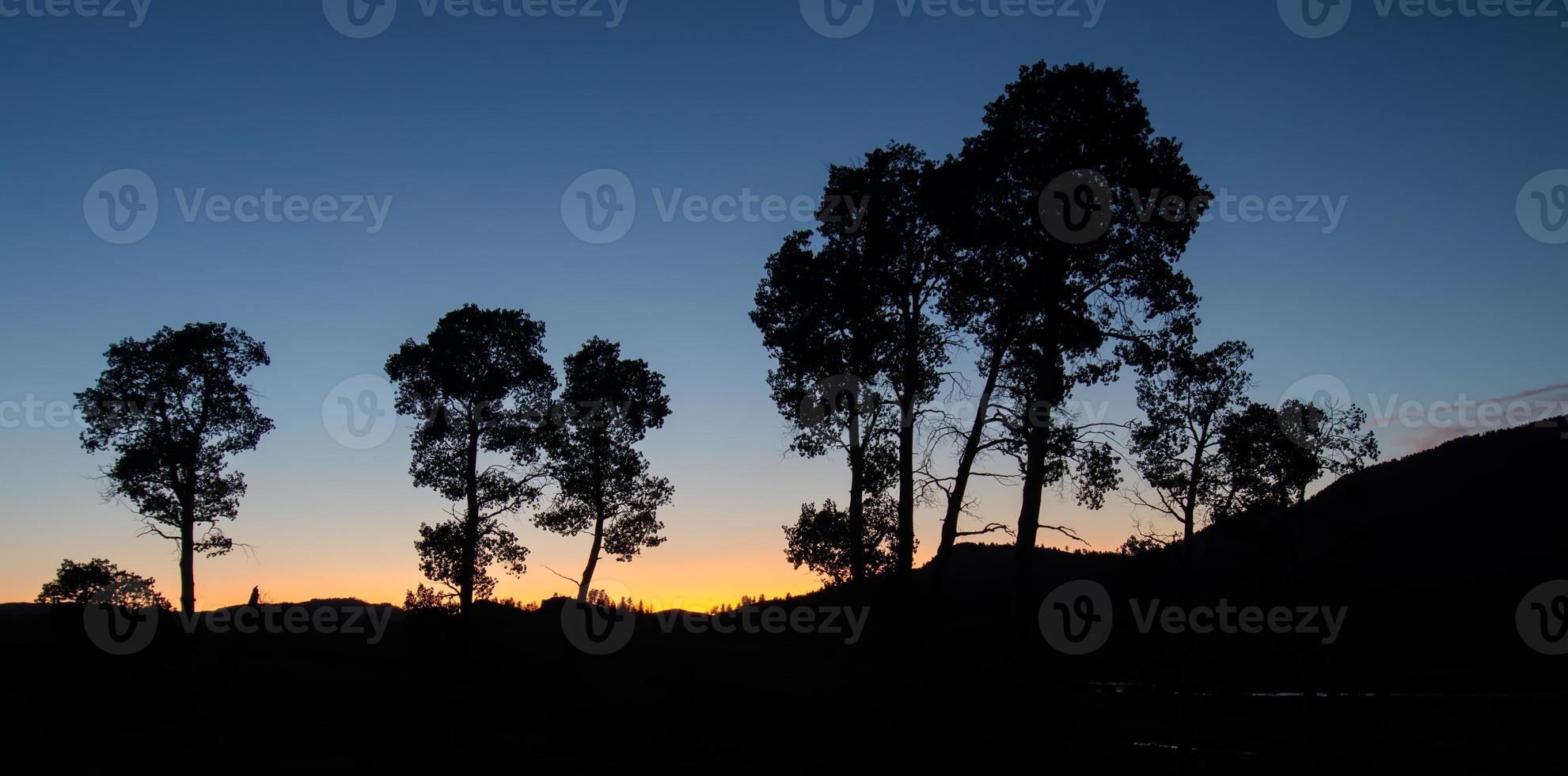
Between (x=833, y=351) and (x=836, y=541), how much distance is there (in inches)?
222

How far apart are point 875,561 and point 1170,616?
A: 44075 millimetres

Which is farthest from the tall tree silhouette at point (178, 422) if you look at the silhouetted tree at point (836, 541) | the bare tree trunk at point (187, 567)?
the silhouetted tree at point (836, 541)

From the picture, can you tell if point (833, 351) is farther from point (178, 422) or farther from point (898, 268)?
point (178, 422)

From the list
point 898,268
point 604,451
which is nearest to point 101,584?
point 604,451

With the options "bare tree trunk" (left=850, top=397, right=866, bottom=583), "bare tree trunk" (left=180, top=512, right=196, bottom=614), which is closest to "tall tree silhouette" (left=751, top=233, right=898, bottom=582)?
"bare tree trunk" (left=850, top=397, right=866, bottom=583)

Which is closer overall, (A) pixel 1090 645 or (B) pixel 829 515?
(B) pixel 829 515

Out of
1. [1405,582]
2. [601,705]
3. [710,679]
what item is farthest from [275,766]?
[1405,582]

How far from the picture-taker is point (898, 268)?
22.2 m

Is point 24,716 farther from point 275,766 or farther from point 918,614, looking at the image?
point 918,614

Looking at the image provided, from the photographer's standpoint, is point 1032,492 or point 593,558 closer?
point 1032,492

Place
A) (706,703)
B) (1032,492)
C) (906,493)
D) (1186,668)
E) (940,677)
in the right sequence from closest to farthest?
(940,677)
(1032,492)
(906,493)
(706,703)
(1186,668)

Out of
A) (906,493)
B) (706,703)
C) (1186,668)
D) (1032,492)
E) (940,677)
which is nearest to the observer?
(940,677)

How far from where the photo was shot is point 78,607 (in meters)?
28.9

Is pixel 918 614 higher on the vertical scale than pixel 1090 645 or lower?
higher
